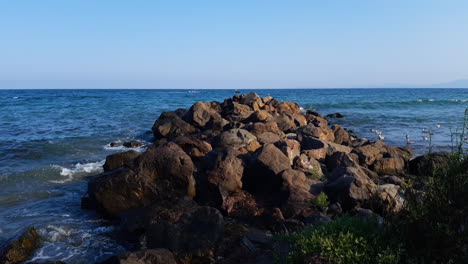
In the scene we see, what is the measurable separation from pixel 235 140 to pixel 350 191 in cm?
662

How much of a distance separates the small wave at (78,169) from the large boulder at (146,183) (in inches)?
172

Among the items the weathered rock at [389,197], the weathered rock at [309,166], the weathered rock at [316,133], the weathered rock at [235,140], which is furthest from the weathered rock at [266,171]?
the weathered rock at [316,133]

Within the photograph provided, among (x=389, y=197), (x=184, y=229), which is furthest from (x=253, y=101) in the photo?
(x=184, y=229)

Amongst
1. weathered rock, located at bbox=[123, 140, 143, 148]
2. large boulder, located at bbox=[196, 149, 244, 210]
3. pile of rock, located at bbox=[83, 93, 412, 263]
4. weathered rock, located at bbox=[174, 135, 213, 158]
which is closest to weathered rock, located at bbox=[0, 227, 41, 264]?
pile of rock, located at bbox=[83, 93, 412, 263]

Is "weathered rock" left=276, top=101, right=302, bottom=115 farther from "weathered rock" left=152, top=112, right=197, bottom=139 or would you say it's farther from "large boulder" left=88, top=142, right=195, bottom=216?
"large boulder" left=88, top=142, right=195, bottom=216

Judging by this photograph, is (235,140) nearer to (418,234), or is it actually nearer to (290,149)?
(290,149)

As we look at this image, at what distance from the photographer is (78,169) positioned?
15547 mm

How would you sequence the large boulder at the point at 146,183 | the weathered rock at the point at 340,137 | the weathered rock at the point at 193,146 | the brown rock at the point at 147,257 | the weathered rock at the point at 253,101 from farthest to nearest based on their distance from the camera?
the weathered rock at the point at 253,101 → the weathered rock at the point at 340,137 → the weathered rock at the point at 193,146 → the large boulder at the point at 146,183 → the brown rock at the point at 147,257

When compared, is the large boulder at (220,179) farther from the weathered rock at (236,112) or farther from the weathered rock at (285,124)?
the weathered rock at (236,112)

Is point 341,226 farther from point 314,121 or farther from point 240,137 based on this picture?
point 314,121

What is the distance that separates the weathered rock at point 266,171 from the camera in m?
10.7

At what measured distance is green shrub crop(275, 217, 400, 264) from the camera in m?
5.04

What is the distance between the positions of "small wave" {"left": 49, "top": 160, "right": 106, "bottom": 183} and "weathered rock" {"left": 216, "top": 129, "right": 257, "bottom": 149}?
17.5ft

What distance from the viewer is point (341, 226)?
5887 millimetres
